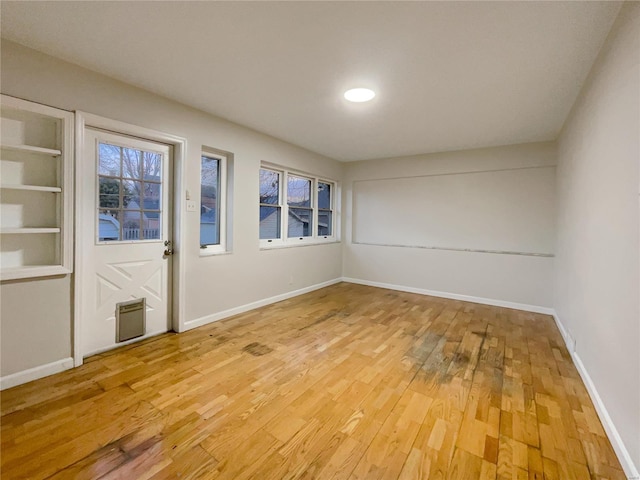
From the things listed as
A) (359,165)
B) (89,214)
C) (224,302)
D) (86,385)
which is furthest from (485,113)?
(86,385)

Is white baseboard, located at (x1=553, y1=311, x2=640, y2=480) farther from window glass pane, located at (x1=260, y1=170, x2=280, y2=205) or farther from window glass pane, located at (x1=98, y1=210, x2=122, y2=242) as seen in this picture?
window glass pane, located at (x1=260, y1=170, x2=280, y2=205)

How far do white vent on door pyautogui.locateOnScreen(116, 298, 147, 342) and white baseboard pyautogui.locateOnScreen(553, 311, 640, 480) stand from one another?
3.65 meters

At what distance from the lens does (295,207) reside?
5.01m

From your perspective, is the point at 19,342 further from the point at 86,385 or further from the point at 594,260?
the point at 594,260

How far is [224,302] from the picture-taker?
362 cm

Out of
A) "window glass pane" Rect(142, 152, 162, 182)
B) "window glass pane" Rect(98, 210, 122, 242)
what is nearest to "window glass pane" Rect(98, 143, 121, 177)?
"window glass pane" Rect(142, 152, 162, 182)

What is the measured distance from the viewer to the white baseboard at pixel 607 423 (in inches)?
55.5

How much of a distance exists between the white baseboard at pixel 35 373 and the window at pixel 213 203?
5.24 feet

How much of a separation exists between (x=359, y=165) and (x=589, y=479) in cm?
510

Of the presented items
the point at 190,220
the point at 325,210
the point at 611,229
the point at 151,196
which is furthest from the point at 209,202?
the point at 611,229

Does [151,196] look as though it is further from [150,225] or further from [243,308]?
[243,308]

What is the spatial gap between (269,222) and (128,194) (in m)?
2.01

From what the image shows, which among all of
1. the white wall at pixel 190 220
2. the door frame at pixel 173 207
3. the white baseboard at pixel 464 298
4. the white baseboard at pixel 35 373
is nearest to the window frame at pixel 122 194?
the door frame at pixel 173 207

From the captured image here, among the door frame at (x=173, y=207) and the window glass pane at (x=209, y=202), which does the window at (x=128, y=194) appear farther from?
the window glass pane at (x=209, y=202)
